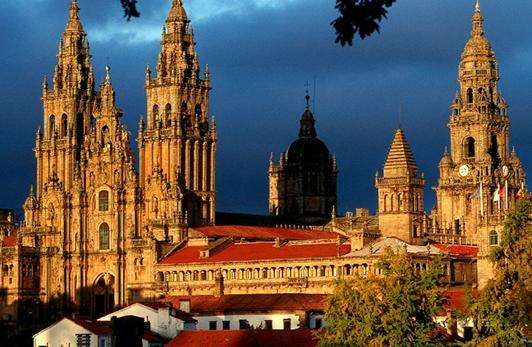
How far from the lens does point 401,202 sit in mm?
124875

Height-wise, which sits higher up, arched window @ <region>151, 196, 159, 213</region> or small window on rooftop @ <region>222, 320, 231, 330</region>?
arched window @ <region>151, 196, 159, 213</region>

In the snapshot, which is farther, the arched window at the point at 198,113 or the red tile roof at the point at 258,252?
the arched window at the point at 198,113

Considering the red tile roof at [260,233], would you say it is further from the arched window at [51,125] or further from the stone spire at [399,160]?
the arched window at [51,125]

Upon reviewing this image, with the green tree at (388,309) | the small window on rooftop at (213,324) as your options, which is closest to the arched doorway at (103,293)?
the small window on rooftop at (213,324)

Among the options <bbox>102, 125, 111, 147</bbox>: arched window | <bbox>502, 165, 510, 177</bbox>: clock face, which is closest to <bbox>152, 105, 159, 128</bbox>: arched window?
<bbox>102, 125, 111, 147</bbox>: arched window

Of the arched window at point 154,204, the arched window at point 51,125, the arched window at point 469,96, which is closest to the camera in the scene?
the arched window at point 154,204

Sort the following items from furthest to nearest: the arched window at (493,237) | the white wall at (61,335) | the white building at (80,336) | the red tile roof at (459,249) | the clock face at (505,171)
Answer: the clock face at (505,171)
the red tile roof at (459,249)
the arched window at (493,237)
the white wall at (61,335)
the white building at (80,336)

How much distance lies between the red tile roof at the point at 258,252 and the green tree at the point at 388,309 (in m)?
38.1

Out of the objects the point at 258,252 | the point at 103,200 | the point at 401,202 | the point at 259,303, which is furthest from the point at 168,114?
the point at 259,303

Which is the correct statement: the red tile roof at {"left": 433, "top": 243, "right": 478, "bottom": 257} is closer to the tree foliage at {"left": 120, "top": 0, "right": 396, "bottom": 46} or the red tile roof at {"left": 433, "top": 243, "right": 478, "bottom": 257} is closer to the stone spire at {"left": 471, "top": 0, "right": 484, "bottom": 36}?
the stone spire at {"left": 471, "top": 0, "right": 484, "bottom": 36}

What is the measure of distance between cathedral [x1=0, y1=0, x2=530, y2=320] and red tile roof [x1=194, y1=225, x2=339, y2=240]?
218 millimetres

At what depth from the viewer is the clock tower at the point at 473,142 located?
464 feet

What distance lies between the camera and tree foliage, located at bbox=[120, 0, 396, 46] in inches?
699

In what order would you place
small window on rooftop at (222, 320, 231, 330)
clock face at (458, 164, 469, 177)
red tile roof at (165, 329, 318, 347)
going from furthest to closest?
clock face at (458, 164, 469, 177), small window on rooftop at (222, 320, 231, 330), red tile roof at (165, 329, 318, 347)
